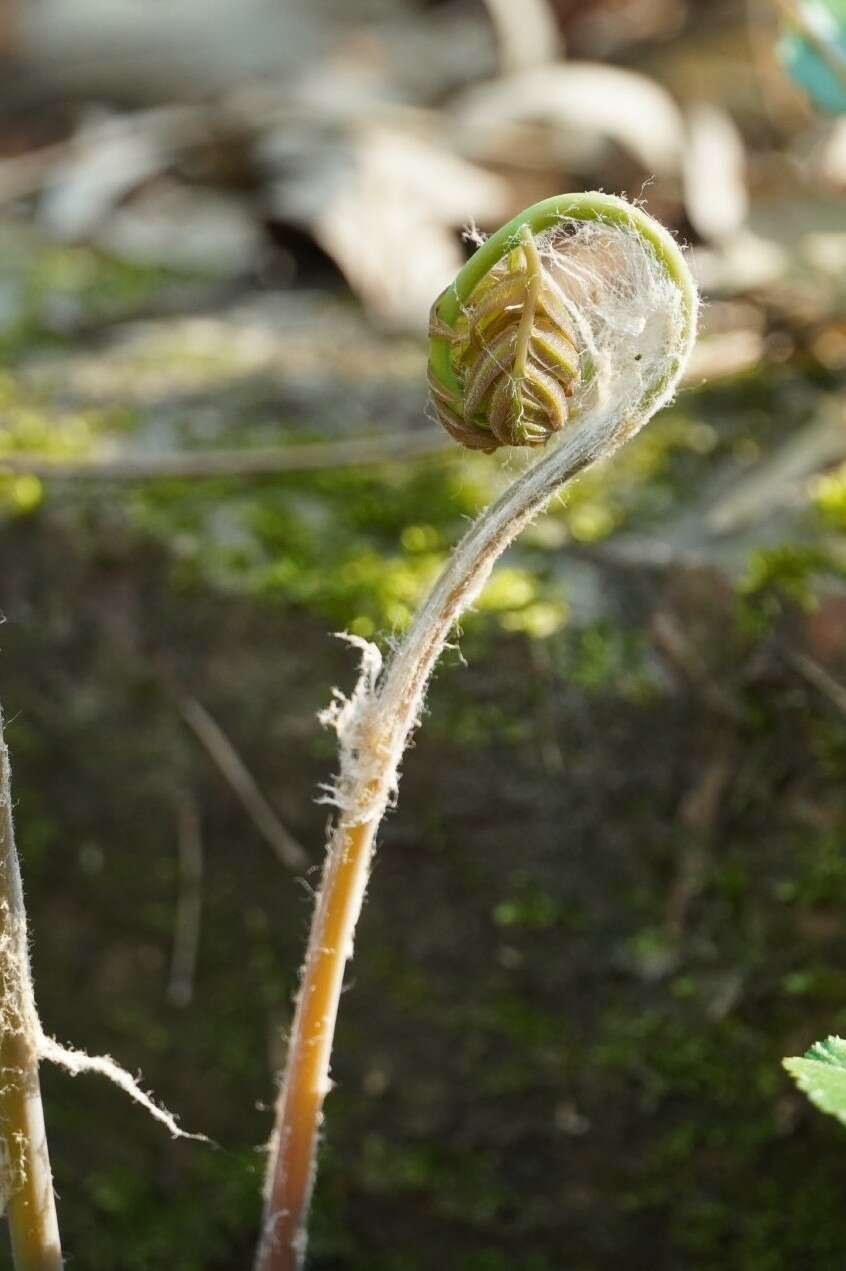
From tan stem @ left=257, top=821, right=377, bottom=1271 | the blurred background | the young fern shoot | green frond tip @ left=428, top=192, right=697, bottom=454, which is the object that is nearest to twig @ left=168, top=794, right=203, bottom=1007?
the blurred background

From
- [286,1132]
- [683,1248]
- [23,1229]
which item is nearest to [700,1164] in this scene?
[683,1248]

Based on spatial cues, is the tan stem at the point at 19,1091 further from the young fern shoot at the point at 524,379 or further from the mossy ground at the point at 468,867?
the mossy ground at the point at 468,867

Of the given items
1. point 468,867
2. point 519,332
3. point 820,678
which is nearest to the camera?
point 519,332

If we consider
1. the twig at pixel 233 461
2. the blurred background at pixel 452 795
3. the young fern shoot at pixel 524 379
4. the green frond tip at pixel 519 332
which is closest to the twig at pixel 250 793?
the blurred background at pixel 452 795

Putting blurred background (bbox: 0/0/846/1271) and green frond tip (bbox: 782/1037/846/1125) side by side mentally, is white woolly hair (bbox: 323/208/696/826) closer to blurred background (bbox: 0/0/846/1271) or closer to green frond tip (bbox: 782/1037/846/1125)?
green frond tip (bbox: 782/1037/846/1125)

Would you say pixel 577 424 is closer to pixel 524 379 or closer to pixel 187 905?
pixel 524 379

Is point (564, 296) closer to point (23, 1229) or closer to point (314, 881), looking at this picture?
point (23, 1229)

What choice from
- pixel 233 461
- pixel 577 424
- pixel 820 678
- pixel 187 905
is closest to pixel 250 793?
pixel 187 905
